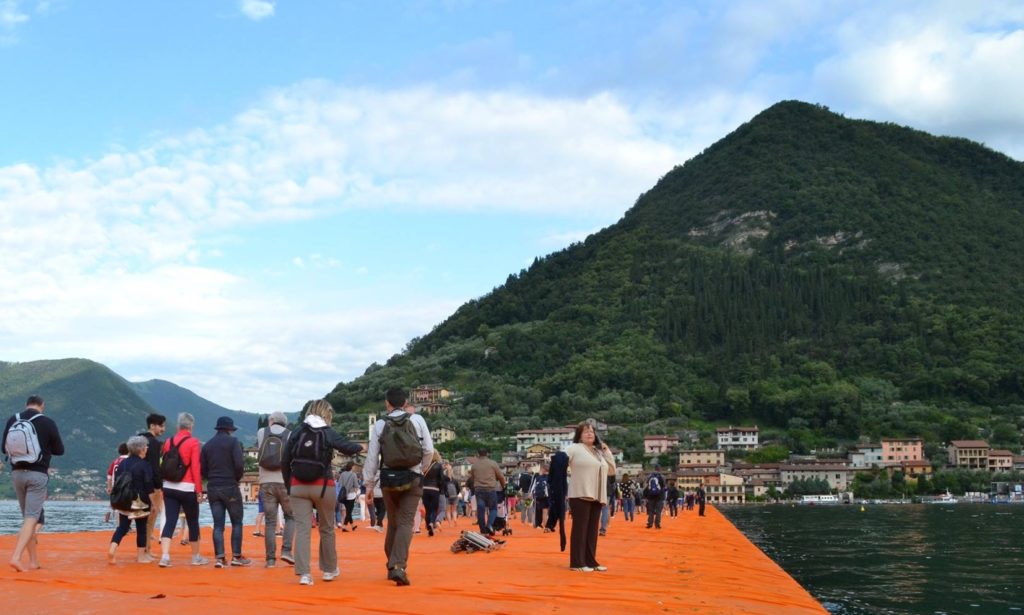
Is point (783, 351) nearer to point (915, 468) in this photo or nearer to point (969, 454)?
point (969, 454)

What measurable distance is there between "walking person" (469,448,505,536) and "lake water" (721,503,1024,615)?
5467mm

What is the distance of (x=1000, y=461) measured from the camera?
10744cm

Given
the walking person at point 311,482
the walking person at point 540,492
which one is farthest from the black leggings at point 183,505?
the walking person at point 540,492

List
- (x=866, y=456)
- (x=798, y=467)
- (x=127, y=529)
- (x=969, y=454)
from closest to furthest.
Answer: (x=127, y=529) → (x=969, y=454) → (x=798, y=467) → (x=866, y=456)

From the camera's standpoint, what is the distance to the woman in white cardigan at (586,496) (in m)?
10.6

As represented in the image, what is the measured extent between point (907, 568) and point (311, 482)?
17.1 m

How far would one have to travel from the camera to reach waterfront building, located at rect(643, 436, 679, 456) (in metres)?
120

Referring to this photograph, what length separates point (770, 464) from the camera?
11588 centimetres

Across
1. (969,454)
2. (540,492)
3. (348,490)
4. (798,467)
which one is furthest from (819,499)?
(348,490)

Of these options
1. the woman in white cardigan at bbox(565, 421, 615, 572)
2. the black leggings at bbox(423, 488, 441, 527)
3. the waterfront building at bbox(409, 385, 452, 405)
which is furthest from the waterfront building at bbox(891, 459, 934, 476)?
the woman in white cardigan at bbox(565, 421, 615, 572)

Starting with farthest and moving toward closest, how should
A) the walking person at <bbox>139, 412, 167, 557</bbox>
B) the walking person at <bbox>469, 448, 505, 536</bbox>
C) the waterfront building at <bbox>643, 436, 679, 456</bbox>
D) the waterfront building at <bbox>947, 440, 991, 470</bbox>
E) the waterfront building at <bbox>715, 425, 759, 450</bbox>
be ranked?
the waterfront building at <bbox>715, 425, 759, 450</bbox> → the waterfront building at <bbox>643, 436, 679, 456</bbox> → the waterfront building at <bbox>947, 440, 991, 470</bbox> → the walking person at <bbox>469, 448, 505, 536</bbox> → the walking person at <bbox>139, 412, 167, 557</bbox>

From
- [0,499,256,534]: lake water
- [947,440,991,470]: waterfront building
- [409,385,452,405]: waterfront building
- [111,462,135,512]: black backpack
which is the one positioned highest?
[409,385,452,405]: waterfront building

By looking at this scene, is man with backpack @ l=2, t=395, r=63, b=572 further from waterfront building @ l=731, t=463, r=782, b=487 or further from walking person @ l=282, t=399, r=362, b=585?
waterfront building @ l=731, t=463, r=782, b=487

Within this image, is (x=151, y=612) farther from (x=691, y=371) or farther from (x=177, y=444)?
(x=691, y=371)
